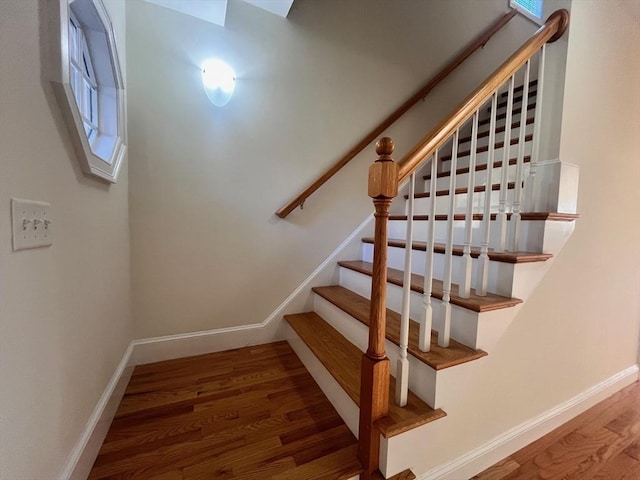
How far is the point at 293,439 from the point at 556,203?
5.14 ft

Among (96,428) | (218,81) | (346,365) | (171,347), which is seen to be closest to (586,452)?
(346,365)

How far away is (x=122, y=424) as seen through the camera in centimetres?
119

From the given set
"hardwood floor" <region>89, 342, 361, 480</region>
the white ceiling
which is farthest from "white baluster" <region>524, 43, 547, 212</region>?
the white ceiling

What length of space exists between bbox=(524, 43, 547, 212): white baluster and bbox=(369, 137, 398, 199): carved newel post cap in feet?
2.74

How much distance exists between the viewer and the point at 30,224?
65 cm

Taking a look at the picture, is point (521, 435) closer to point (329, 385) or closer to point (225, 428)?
point (329, 385)

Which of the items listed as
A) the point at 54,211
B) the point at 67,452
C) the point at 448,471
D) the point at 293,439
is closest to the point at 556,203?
the point at 448,471

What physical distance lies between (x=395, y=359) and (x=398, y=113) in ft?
6.61

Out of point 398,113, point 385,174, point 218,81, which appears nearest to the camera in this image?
point 385,174

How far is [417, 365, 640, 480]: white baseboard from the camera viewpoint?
107cm

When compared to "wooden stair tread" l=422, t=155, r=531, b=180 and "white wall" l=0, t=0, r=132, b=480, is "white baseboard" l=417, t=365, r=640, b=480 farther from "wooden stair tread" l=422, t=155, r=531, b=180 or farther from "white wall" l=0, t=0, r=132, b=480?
"wooden stair tread" l=422, t=155, r=531, b=180

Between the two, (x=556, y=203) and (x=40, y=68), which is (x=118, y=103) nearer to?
(x=40, y=68)

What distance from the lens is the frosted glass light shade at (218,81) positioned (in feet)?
5.41

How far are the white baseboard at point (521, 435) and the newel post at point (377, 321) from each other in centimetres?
28
